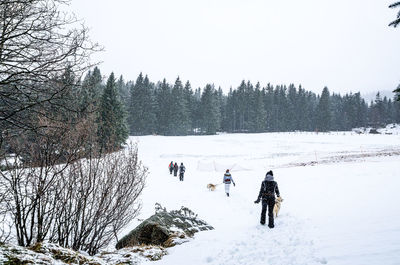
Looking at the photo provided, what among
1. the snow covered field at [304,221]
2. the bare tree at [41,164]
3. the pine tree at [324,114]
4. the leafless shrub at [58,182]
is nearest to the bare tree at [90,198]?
the leafless shrub at [58,182]

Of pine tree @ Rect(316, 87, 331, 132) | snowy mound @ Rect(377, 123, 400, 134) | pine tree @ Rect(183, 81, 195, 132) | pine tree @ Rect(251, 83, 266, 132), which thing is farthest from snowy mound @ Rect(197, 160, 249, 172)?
snowy mound @ Rect(377, 123, 400, 134)

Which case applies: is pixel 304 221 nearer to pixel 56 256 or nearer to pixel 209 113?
pixel 56 256

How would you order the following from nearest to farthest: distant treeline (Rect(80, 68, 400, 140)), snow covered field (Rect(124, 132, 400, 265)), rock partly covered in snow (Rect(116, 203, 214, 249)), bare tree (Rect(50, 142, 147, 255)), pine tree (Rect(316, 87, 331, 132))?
snow covered field (Rect(124, 132, 400, 265)) → bare tree (Rect(50, 142, 147, 255)) → rock partly covered in snow (Rect(116, 203, 214, 249)) → distant treeline (Rect(80, 68, 400, 140)) → pine tree (Rect(316, 87, 331, 132))

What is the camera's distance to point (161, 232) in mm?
6656

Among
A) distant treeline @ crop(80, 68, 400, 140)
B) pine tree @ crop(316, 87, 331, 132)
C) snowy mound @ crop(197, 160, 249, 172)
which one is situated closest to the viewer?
snowy mound @ crop(197, 160, 249, 172)

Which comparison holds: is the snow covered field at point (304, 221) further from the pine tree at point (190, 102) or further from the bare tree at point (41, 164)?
the pine tree at point (190, 102)

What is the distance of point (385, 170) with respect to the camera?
1286 cm

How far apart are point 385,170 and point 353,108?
81636 millimetres

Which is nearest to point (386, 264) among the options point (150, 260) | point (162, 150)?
point (150, 260)

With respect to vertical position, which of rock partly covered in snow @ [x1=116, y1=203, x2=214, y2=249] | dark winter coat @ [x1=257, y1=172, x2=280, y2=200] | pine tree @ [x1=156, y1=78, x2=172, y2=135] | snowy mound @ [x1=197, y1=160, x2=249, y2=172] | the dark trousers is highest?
pine tree @ [x1=156, y1=78, x2=172, y2=135]

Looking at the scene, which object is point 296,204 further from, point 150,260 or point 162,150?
point 162,150

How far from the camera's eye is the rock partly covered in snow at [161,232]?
649 centimetres

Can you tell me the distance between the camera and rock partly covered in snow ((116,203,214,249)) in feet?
21.3

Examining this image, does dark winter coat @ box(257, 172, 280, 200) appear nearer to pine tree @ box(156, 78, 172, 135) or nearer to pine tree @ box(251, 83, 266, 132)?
pine tree @ box(156, 78, 172, 135)
